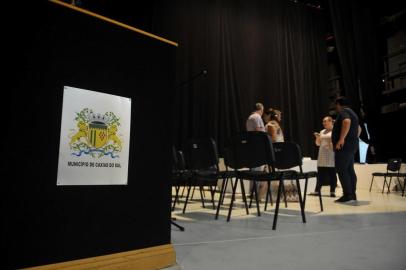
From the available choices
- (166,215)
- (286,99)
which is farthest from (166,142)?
(286,99)

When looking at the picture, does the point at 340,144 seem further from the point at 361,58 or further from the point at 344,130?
the point at 361,58

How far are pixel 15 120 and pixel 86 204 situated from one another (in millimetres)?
399

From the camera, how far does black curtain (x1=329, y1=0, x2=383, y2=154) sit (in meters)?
7.21

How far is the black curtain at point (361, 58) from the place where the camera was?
23.6ft

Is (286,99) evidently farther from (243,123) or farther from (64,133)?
(64,133)

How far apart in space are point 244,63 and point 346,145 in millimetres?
4128

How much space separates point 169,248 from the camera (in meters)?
1.53

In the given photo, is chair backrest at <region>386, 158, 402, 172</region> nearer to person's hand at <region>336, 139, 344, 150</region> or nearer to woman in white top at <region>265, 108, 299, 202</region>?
person's hand at <region>336, 139, 344, 150</region>

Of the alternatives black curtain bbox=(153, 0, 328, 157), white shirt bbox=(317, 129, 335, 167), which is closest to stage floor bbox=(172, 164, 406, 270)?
white shirt bbox=(317, 129, 335, 167)

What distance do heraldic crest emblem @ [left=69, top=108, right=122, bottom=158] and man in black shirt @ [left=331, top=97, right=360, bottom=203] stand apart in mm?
3101

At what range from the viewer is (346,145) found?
3.88 metres

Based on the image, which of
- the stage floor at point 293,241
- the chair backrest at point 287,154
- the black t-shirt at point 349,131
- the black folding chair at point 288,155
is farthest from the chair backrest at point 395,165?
the chair backrest at point 287,154

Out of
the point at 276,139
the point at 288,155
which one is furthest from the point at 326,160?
the point at 288,155

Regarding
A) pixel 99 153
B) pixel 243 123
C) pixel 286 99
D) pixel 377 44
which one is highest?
pixel 377 44
